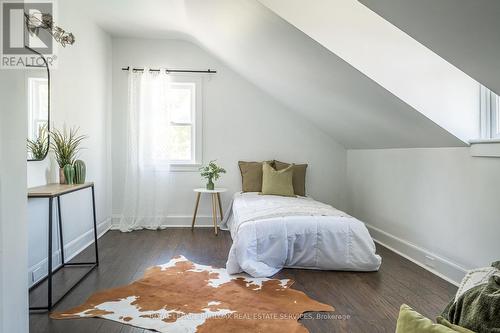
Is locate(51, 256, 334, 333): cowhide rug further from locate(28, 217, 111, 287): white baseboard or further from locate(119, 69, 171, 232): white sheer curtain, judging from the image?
locate(119, 69, 171, 232): white sheer curtain

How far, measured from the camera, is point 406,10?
5.68 feet

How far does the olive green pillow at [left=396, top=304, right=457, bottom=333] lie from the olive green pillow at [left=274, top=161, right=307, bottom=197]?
3.84 m

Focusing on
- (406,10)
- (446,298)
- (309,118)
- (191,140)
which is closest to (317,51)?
(406,10)

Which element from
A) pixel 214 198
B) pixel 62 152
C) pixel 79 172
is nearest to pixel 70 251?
pixel 79 172

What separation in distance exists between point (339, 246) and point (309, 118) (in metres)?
2.37

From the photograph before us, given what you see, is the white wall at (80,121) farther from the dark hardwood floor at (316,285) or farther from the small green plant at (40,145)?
the dark hardwood floor at (316,285)

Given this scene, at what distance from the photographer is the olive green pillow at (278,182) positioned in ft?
15.4

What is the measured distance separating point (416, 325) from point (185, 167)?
437 centimetres

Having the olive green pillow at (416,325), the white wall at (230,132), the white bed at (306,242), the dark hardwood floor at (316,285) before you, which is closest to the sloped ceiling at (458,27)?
the olive green pillow at (416,325)

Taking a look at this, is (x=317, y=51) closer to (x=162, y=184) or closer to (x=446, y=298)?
(x=446, y=298)

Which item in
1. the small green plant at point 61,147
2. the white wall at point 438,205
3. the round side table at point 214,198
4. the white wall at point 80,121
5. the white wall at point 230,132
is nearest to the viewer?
the white wall at point 438,205

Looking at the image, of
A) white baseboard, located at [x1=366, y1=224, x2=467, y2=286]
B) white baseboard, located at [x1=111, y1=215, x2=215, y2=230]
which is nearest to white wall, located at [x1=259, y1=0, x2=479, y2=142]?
white baseboard, located at [x1=366, y1=224, x2=467, y2=286]

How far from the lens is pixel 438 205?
3.13 m

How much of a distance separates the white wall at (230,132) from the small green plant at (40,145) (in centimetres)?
207
